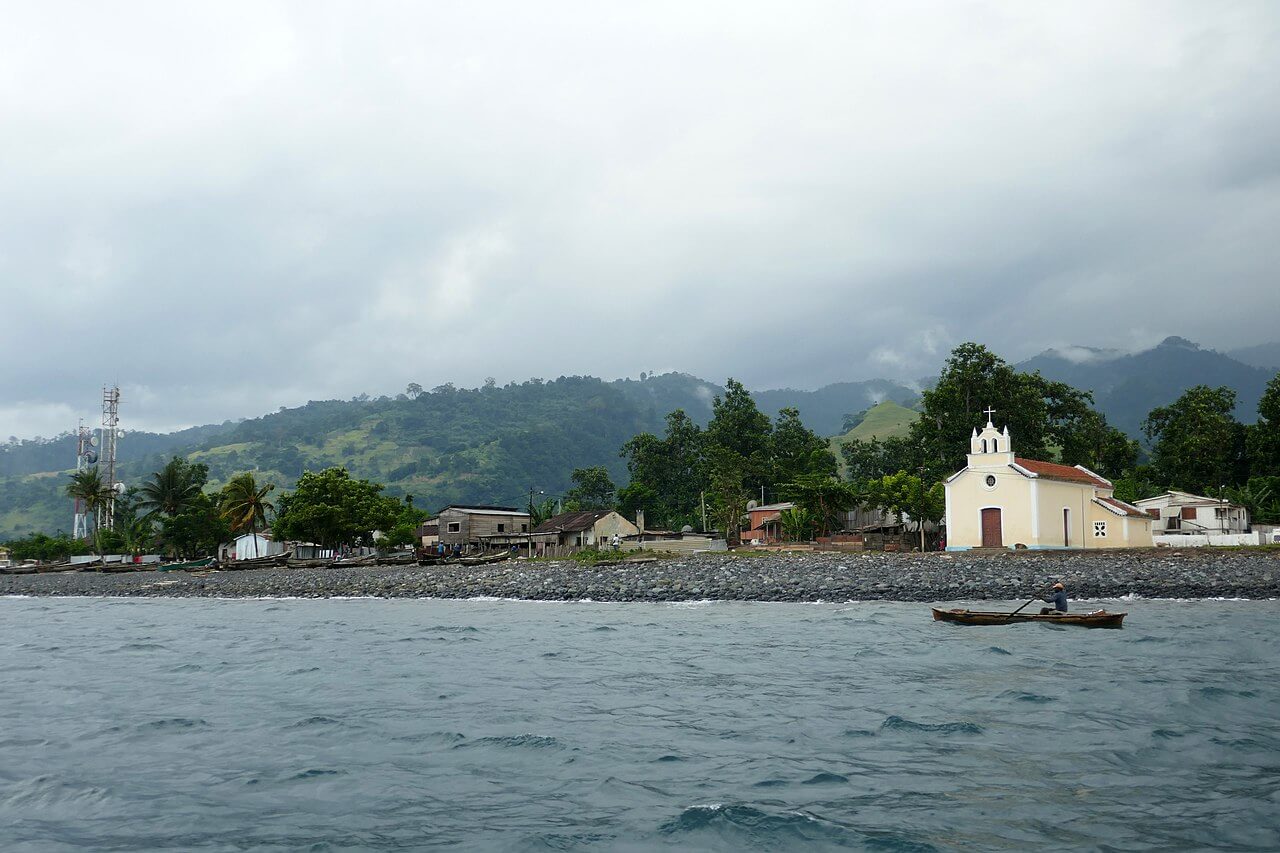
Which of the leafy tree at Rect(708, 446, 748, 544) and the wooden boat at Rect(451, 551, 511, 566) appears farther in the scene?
the leafy tree at Rect(708, 446, 748, 544)

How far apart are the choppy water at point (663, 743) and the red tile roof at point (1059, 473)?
96.2 ft

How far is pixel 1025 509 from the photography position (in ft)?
177

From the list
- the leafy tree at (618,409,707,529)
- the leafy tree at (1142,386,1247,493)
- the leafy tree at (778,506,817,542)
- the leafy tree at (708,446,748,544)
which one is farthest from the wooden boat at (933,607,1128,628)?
the leafy tree at (618,409,707,529)

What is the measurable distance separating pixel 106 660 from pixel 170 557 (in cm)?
7319

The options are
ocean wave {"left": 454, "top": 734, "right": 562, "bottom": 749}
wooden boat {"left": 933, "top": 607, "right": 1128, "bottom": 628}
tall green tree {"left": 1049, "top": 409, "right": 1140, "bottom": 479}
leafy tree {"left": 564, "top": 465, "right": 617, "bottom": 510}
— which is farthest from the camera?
leafy tree {"left": 564, "top": 465, "right": 617, "bottom": 510}

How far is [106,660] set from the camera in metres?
24.7

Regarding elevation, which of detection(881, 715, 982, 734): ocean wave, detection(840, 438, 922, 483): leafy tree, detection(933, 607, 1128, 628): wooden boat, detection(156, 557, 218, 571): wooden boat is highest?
detection(840, 438, 922, 483): leafy tree

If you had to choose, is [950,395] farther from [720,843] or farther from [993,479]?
[720,843]

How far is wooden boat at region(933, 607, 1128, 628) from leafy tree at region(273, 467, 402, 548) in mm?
56515

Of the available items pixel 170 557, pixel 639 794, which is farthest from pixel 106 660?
pixel 170 557

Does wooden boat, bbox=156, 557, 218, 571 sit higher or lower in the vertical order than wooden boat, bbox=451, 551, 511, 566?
lower

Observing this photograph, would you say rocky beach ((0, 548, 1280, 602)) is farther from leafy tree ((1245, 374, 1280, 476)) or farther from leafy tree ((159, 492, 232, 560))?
leafy tree ((1245, 374, 1280, 476))

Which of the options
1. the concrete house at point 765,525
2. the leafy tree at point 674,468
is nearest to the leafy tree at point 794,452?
the concrete house at point 765,525

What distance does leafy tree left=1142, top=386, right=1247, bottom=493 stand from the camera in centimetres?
7950
